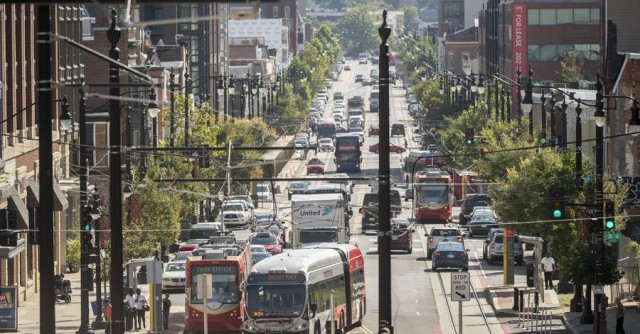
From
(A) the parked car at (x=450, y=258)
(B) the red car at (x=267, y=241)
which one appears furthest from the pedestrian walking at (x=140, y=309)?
(A) the parked car at (x=450, y=258)

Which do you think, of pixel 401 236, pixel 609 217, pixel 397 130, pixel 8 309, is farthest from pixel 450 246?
pixel 397 130

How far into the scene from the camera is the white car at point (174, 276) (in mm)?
65938

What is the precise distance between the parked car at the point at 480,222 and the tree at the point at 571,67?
4457cm

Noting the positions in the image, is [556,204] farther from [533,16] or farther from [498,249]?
[533,16]

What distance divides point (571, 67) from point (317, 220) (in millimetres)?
65878

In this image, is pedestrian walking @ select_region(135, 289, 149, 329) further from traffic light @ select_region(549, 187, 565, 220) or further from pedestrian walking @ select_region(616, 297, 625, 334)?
pedestrian walking @ select_region(616, 297, 625, 334)

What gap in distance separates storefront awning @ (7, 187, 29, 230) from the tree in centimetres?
7602

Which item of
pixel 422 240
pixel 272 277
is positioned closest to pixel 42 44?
pixel 272 277

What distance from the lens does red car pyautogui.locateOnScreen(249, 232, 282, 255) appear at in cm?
7269

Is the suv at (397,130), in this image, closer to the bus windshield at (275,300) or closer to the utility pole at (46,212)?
the bus windshield at (275,300)

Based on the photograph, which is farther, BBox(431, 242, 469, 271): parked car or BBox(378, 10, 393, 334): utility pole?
BBox(431, 242, 469, 271): parked car

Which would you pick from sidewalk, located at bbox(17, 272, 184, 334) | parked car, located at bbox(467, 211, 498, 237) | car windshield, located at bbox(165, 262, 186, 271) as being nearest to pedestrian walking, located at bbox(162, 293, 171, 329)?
sidewalk, located at bbox(17, 272, 184, 334)

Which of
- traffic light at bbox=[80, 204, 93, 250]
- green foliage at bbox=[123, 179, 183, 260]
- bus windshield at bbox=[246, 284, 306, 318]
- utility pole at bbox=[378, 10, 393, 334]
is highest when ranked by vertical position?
utility pole at bbox=[378, 10, 393, 334]

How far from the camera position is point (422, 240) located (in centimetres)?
8925
